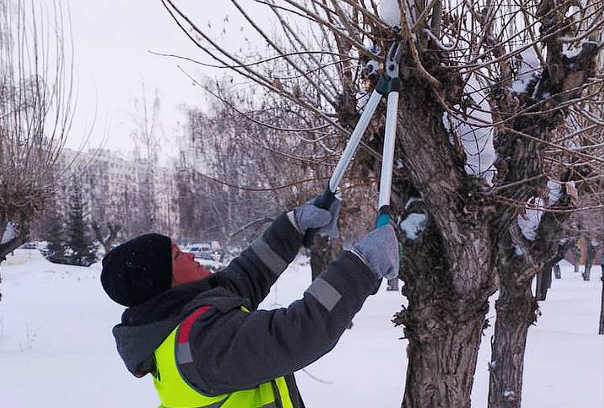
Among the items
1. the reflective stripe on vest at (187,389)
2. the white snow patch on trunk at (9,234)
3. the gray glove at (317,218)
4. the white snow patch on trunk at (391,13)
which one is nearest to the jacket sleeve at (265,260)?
the gray glove at (317,218)

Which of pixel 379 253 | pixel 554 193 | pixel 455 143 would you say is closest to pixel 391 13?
pixel 455 143

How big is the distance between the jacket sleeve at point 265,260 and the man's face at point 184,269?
32cm

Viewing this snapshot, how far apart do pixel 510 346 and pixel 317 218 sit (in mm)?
3535

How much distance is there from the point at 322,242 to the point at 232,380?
32.8 ft

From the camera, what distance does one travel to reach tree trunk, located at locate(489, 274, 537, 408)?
4613 mm

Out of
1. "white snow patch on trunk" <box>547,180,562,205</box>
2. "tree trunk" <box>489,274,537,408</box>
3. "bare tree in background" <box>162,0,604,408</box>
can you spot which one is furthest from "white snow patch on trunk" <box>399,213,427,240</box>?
"tree trunk" <box>489,274,537,408</box>

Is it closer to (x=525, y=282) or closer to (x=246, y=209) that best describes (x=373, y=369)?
(x=525, y=282)

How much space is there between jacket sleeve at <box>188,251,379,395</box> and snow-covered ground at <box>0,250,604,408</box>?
11.9 feet

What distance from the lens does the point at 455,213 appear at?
2189 mm

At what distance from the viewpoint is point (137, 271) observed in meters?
1.43

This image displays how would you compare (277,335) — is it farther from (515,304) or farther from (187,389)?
(515,304)

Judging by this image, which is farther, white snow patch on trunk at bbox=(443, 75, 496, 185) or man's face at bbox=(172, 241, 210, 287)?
white snow patch on trunk at bbox=(443, 75, 496, 185)

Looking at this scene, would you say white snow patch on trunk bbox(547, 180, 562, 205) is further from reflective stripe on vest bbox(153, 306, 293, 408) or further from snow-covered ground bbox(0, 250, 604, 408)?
reflective stripe on vest bbox(153, 306, 293, 408)

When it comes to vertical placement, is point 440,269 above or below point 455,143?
below
